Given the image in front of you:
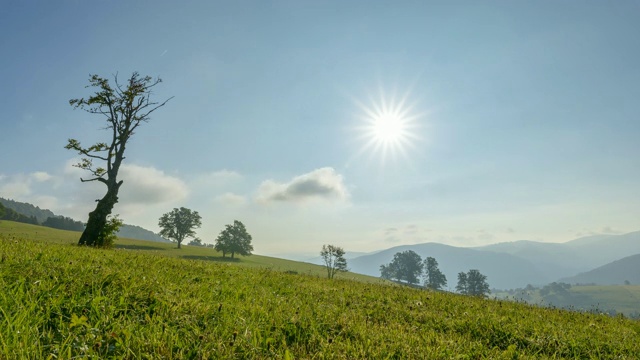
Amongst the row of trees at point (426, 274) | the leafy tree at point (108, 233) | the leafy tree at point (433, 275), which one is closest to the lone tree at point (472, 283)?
the row of trees at point (426, 274)

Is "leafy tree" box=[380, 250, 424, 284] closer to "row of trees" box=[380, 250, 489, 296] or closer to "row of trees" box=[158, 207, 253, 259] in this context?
"row of trees" box=[380, 250, 489, 296]

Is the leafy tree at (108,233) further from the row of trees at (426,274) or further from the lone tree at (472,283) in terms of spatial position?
the lone tree at (472,283)

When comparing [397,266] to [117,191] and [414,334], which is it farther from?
[414,334]

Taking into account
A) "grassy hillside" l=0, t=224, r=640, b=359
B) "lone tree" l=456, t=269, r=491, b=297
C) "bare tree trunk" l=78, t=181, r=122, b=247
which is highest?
"bare tree trunk" l=78, t=181, r=122, b=247

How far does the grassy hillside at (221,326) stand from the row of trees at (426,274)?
455 feet

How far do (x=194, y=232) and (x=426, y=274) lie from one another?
10767cm

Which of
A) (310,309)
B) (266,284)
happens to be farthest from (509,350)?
(266,284)

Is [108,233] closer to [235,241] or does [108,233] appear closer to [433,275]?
[235,241]

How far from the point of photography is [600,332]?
771cm

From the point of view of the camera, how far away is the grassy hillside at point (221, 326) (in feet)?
13.1

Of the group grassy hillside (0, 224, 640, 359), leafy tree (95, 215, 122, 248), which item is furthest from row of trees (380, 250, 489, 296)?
grassy hillside (0, 224, 640, 359)

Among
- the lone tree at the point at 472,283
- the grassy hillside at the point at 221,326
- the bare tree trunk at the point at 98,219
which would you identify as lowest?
the lone tree at the point at 472,283

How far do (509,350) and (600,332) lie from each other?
4.31 metres

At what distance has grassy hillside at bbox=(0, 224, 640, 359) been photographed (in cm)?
400
